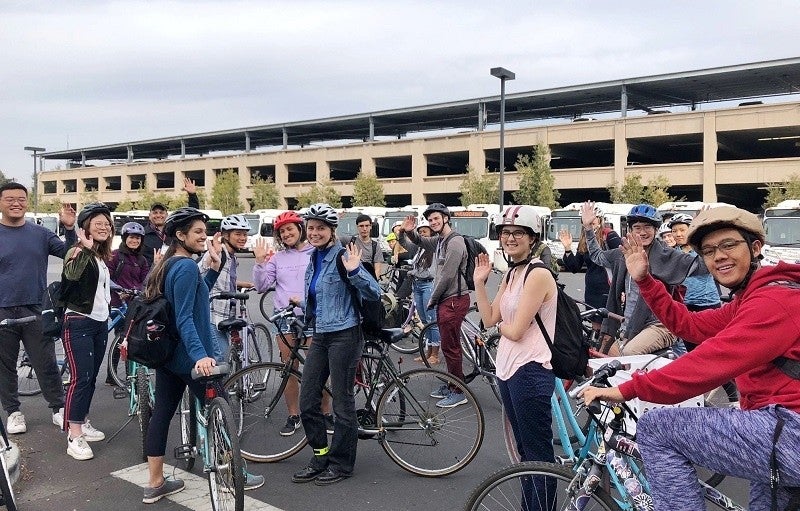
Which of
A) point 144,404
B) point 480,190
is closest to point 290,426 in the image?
point 144,404

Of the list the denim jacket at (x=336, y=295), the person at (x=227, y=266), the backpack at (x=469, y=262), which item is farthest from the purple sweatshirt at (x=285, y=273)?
the backpack at (x=469, y=262)

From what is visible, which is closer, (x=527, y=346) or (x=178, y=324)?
(x=527, y=346)

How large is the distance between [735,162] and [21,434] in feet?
133

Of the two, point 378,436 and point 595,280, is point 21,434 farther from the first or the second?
point 595,280

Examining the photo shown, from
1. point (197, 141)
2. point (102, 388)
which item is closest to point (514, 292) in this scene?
point (102, 388)

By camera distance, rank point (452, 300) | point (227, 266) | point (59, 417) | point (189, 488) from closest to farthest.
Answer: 1. point (189, 488)
2. point (59, 417)
3. point (227, 266)
4. point (452, 300)

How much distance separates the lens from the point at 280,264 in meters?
6.07

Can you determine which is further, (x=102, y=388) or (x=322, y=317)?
(x=102, y=388)

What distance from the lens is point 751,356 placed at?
2211mm

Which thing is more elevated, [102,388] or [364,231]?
[364,231]

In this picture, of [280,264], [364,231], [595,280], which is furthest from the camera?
[364,231]

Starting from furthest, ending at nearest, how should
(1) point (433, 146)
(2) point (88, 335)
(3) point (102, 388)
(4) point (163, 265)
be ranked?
(1) point (433, 146)
(3) point (102, 388)
(2) point (88, 335)
(4) point (163, 265)

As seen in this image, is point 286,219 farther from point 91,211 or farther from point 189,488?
point 189,488

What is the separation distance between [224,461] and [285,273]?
253cm
